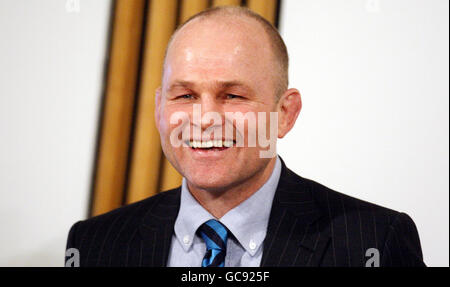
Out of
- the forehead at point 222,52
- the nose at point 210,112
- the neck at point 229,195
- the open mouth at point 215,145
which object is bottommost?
the neck at point 229,195

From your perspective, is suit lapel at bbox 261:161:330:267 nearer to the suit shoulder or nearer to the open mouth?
the open mouth

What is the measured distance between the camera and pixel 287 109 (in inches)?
47.1

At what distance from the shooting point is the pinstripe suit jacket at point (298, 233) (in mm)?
1092

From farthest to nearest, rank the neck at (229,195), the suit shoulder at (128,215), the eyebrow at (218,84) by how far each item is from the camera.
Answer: the suit shoulder at (128,215) → the neck at (229,195) → the eyebrow at (218,84)

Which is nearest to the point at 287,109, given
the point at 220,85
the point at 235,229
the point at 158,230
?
the point at 220,85

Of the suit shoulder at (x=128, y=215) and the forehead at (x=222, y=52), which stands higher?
the forehead at (x=222, y=52)

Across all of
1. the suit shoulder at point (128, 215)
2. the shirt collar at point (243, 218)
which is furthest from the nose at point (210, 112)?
the suit shoulder at point (128, 215)

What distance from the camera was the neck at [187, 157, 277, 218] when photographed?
3.77ft

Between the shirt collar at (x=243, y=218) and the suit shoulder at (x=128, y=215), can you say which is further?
the suit shoulder at (x=128, y=215)

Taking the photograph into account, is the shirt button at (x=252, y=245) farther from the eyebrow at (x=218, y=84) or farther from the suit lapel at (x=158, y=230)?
the eyebrow at (x=218, y=84)

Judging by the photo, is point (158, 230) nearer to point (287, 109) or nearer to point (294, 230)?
point (294, 230)

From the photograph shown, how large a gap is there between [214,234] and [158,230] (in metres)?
0.17

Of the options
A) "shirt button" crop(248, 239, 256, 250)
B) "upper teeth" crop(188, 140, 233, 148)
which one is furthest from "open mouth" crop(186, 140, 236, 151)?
"shirt button" crop(248, 239, 256, 250)
